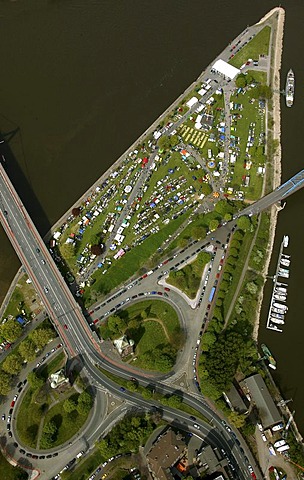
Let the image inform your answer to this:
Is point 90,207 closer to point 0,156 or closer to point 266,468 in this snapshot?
point 0,156

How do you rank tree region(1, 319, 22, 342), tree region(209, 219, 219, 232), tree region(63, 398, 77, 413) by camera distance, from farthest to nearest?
tree region(209, 219, 219, 232) < tree region(1, 319, 22, 342) < tree region(63, 398, 77, 413)

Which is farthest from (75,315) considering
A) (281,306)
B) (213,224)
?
(281,306)

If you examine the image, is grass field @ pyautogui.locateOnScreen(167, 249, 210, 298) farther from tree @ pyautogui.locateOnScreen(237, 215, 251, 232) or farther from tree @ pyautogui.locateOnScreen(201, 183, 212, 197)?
tree @ pyautogui.locateOnScreen(201, 183, 212, 197)

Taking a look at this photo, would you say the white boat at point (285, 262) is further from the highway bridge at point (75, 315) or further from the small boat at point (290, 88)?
the small boat at point (290, 88)

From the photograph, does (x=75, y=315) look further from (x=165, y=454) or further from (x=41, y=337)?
(x=165, y=454)

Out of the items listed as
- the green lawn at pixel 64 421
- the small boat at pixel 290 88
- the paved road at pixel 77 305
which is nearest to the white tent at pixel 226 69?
the small boat at pixel 290 88

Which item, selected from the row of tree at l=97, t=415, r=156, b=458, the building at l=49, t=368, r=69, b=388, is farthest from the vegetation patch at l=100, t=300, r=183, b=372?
the building at l=49, t=368, r=69, b=388
